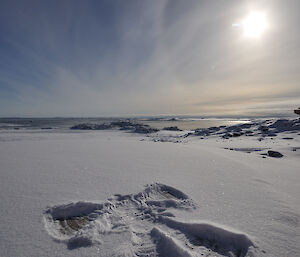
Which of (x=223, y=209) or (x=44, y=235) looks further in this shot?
(x=223, y=209)

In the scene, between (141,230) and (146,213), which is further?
(146,213)

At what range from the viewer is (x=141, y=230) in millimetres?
1514

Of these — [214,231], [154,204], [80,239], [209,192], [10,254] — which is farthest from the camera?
[209,192]

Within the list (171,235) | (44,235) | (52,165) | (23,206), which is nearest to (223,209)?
(171,235)

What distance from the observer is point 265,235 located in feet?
4.63

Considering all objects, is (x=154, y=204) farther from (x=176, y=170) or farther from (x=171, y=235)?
(x=176, y=170)

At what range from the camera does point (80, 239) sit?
1355 millimetres

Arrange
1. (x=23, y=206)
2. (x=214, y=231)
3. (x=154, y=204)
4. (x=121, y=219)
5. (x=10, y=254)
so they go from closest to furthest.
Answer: (x=10, y=254), (x=214, y=231), (x=121, y=219), (x=23, y=206), (x=154, y=204)

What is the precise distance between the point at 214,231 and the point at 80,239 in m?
1.20

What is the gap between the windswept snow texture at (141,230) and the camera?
1.31 meters

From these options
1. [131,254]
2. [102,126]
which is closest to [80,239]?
[131,254]

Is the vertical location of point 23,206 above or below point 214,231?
above

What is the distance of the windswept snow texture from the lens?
1311 millimetres

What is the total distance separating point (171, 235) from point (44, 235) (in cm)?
112
